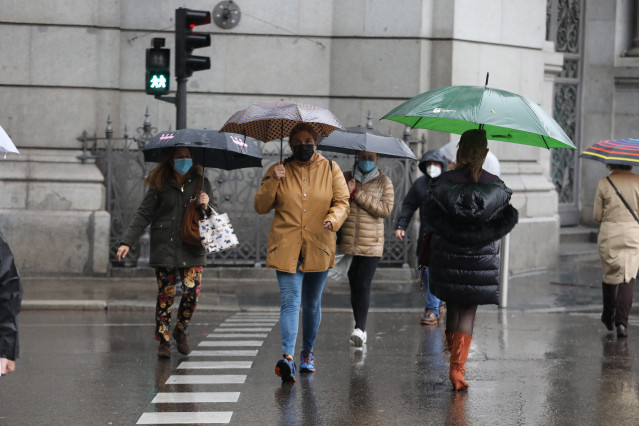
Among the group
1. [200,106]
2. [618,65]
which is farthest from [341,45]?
[618,65]

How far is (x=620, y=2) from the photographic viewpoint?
19.5 m

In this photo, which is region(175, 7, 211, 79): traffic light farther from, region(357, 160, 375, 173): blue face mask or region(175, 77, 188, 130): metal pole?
region(357, 160, 375, 173): blue face mask

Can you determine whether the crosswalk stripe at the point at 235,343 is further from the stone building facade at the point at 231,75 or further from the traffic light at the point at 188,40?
the stone building facade at the point at 231,75

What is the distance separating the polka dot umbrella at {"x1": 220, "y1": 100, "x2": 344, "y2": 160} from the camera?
304 inches

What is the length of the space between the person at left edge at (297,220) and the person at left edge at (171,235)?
117 cm

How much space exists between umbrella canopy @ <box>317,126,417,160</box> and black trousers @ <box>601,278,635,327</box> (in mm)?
2509

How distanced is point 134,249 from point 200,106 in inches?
91.1

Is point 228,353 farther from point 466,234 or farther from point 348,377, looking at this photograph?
point 466,234

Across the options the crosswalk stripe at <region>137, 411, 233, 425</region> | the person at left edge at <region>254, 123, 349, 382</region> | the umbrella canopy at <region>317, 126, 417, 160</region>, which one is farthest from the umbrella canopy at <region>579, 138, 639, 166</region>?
the crosswalk stripe at <region>137, 411, 233, 425</region>

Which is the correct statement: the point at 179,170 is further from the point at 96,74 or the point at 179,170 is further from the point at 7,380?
the point at 96,74

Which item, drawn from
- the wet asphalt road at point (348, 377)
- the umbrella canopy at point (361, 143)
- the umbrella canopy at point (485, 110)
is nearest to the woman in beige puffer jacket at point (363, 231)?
the umbrella canopy at point (361, 143)

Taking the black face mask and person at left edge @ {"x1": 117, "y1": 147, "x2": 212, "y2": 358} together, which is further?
person at left edge @ {"x1": 117, "y1": 147, "x2": 212, "y2": 358}

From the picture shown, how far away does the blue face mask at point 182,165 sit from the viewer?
8984 millimetres

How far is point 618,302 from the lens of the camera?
1051 centimetres
